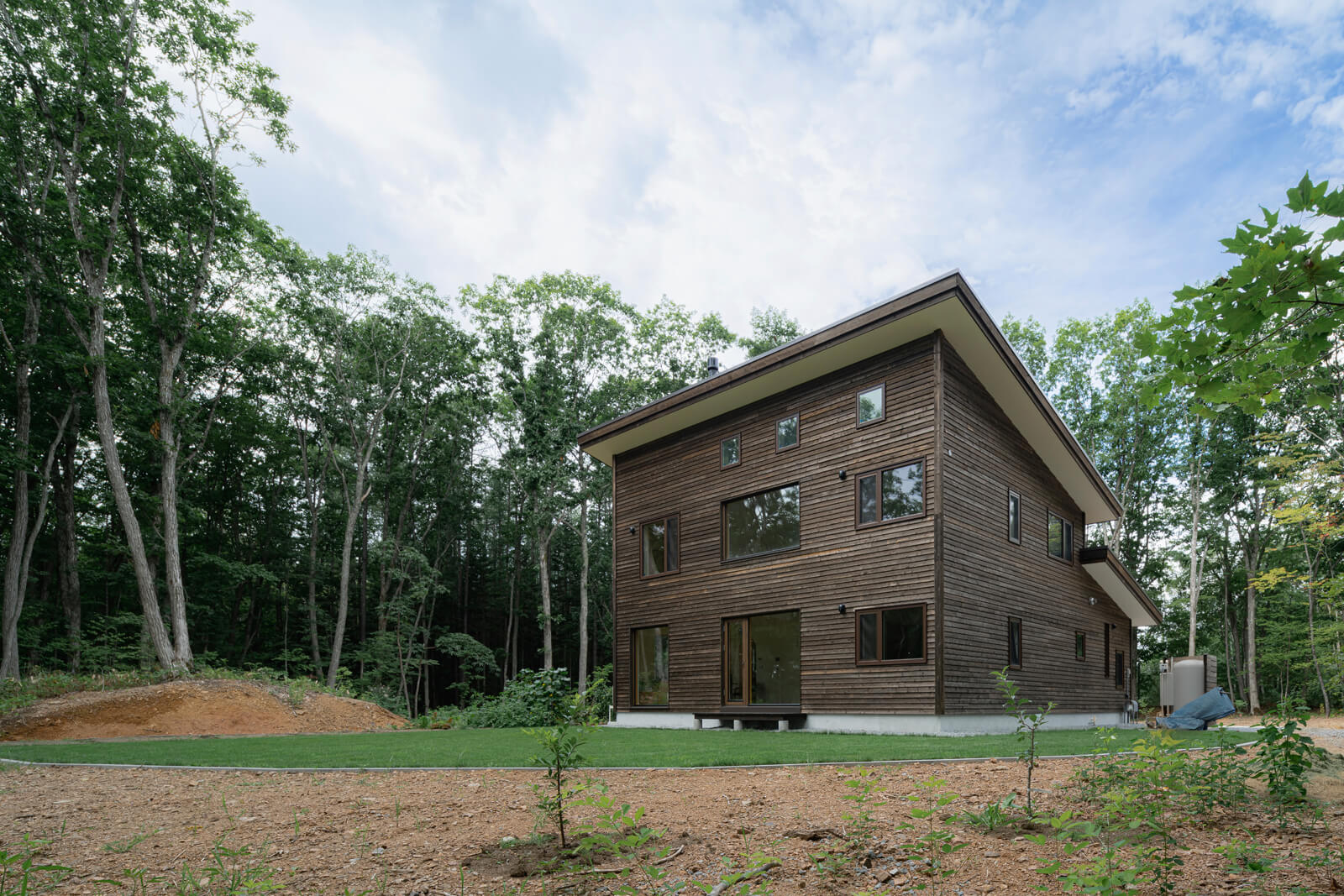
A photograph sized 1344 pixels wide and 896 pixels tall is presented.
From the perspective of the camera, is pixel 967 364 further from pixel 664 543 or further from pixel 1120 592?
pixel 1120 592

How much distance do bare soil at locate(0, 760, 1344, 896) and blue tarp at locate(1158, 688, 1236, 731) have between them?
6.09 m

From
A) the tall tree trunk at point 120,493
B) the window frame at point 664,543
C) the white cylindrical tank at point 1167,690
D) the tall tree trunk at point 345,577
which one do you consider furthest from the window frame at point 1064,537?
the tall tree trunk at point 345,577

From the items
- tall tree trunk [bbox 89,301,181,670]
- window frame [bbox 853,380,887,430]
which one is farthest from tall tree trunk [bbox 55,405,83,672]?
window frame [bbox 853,380,887,430]

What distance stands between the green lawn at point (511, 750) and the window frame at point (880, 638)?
52.8 inches

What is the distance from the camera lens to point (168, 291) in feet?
61.3

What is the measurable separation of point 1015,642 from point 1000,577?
1.28 m

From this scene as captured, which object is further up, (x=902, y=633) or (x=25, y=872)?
(x=25, y=872)

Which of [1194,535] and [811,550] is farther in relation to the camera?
[1194,535]

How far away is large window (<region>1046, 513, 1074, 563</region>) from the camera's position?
15.6 m

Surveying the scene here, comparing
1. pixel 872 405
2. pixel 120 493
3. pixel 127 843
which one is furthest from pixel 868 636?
pixel 120 493

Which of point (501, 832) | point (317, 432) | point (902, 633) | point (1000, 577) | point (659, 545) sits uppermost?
point (317, 432)

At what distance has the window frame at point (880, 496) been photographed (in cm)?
1198

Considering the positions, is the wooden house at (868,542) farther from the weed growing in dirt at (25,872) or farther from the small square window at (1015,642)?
the weed growing in dirt at (25,872)

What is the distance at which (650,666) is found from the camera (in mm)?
16406
